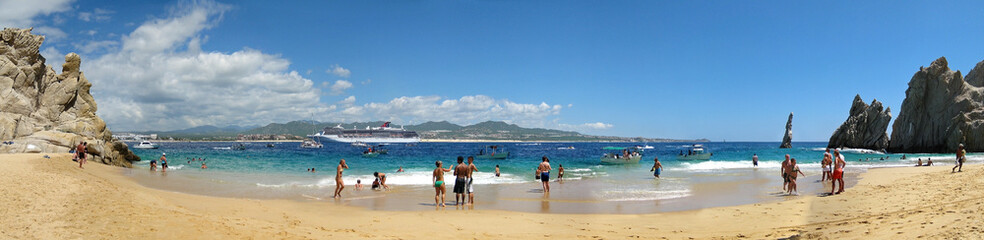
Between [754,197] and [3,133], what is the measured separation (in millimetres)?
38665

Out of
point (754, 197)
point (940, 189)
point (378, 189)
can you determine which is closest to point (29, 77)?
point (378, 189)

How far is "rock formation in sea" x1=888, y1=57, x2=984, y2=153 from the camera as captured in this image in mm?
57031

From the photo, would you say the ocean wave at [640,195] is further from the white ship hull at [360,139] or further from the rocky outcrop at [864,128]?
the white ship hull at [360,139]

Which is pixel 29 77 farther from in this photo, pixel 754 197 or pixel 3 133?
pixel 754 197

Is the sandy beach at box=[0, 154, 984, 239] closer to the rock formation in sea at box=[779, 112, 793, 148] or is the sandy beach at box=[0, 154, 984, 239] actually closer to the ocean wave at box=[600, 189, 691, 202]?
the ocean wave at box=[600, 189, 691, 202]

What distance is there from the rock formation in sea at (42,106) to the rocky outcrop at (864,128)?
318 ft

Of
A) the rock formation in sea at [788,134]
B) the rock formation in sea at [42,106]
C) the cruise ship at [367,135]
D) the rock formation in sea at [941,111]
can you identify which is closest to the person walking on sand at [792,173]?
the rock formation in sea at [42,106]

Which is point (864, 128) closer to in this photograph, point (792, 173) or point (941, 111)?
point (941, 111)

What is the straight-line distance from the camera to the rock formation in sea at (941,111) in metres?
57.0

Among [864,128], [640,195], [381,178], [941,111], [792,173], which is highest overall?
[941,111]

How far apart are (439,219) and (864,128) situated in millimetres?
95177

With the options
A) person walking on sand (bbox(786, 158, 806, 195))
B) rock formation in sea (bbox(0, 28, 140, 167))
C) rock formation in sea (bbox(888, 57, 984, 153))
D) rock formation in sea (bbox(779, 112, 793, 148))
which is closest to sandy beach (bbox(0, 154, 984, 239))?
person walking on sand (bbox(786, 158, 806, 195))

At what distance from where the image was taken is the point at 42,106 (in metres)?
32.1

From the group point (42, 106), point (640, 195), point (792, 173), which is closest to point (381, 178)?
point (640, 195)
